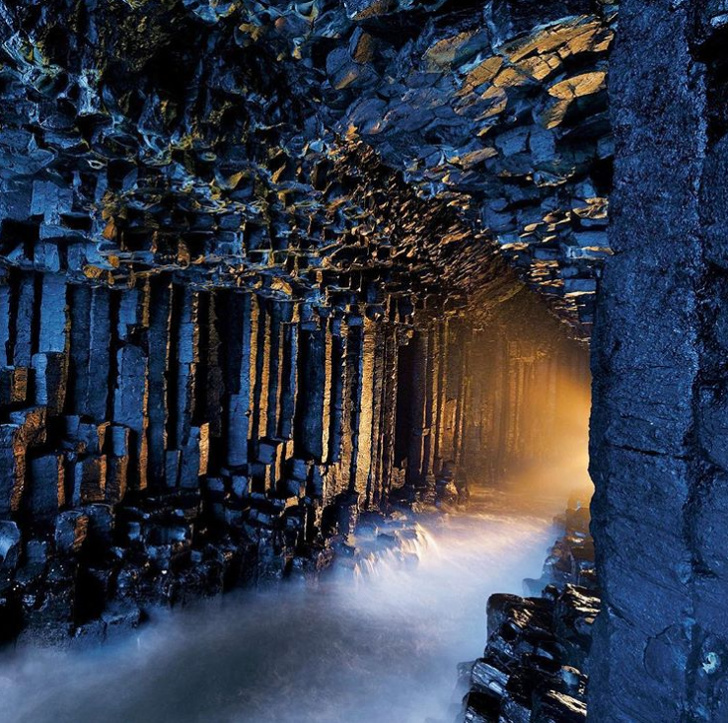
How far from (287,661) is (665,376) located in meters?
5.91

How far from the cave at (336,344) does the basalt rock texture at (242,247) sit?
1.4 inches

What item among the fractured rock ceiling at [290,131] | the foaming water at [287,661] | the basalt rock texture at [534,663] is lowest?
the foaming water at [287,661]

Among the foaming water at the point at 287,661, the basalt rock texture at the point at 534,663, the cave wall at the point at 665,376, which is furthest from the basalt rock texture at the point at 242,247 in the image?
the basalt rock texture at the point at 534,663

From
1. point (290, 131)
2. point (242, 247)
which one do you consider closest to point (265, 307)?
point (242, 247)

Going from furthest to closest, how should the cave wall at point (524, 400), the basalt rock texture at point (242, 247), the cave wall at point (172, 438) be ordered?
the cave wall at point (524, 400) < the cave wall at point (172, 438) < the basalt rock texture at point (242, 247)

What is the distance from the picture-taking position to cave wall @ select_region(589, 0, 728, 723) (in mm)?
2020

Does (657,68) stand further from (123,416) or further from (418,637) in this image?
(123,416)

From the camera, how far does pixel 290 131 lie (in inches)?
185

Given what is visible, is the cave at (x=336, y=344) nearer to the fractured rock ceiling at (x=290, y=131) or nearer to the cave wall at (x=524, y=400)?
the fractured rock ceiling at (x=290, y=131)

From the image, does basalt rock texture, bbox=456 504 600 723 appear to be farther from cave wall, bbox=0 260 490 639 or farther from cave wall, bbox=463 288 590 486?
cave wall, bbox=463 288 590 486

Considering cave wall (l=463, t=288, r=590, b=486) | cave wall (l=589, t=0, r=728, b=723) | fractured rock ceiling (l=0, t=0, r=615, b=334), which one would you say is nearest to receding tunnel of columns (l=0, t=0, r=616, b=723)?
fractured rock ceiling (l=0, t=0, r=615, b=334)

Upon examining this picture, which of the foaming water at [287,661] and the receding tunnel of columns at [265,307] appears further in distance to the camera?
the foaming water at [287,661]

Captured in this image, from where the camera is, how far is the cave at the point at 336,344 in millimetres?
2213

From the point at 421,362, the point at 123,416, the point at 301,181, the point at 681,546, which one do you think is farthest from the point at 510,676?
the point at 421,362
